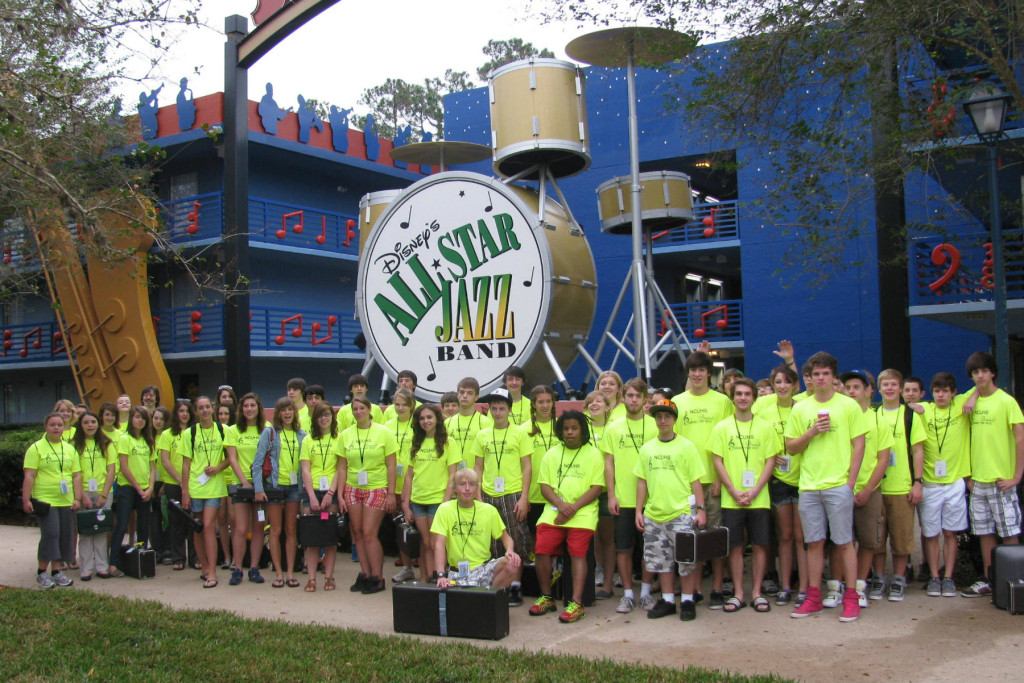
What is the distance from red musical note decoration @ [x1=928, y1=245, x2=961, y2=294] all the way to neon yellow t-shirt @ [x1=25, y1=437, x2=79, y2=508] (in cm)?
1134

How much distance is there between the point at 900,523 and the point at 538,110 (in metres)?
6.73

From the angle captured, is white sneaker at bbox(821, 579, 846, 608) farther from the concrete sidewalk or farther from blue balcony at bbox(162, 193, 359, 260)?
blue balcony at bbox(162, 193, 359, 260)

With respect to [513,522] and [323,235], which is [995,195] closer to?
[513,522]

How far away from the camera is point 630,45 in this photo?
38.1 feet

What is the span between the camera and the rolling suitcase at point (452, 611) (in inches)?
253

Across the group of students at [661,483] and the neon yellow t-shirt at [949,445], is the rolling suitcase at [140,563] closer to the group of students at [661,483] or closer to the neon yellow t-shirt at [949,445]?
the group of students at [661,483]

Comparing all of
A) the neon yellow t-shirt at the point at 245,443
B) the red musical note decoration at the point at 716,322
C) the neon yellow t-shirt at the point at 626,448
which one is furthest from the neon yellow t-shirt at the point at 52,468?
the red musical note decoration at the point at 716,322

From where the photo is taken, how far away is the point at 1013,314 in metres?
13.7

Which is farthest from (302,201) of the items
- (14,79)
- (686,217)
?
(14,79)

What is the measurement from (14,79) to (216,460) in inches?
158

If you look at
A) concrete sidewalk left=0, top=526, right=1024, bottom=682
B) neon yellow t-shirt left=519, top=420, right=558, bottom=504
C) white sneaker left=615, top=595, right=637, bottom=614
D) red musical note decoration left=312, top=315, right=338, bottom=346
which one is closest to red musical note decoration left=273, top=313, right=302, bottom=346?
red musical note decoration left=312, top=315, right=338, bottom=346

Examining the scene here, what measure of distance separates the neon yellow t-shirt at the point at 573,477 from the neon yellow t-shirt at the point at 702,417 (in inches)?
32.0

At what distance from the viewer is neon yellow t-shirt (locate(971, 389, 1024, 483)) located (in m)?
7.20

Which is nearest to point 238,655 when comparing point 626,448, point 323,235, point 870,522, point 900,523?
point 626,448
